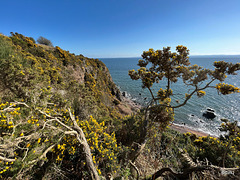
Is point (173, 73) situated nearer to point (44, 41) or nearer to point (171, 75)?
point (171, 75)

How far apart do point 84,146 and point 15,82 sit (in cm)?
580

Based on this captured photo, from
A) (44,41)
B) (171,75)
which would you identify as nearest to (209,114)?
(171,75)

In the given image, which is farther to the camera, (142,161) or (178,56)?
(178,56)

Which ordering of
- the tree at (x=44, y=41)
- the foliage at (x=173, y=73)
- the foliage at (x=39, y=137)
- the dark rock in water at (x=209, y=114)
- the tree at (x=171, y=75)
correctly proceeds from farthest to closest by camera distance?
the tree at (x=44, y=41) → the dark rock in water at (x=209, y=114) → the foliage at (x=173, y=73) → the tree at (x=171, y=75) → the foliage at (x=39, y=137)

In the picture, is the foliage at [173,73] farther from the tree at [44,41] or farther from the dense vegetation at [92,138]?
the tree at [44,41]

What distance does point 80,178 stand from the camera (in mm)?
2918

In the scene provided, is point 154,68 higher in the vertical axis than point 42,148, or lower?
higher

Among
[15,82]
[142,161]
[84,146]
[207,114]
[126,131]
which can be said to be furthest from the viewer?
[207,114]

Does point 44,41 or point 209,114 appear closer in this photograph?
point 209,114

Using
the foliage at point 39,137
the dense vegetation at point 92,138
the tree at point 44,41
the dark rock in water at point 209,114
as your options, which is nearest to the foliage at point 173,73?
the dense vegetation at point 92,138

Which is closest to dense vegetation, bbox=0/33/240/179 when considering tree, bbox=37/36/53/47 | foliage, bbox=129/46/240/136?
foliage, bbox=129/46/240/136

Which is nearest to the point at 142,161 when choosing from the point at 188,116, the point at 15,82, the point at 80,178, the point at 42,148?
the point at 80,178

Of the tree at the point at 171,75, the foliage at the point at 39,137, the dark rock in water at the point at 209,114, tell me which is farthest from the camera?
the dark rock in water at the point at 209,114

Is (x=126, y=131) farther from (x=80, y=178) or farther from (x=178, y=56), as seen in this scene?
(x=178, y=56)
